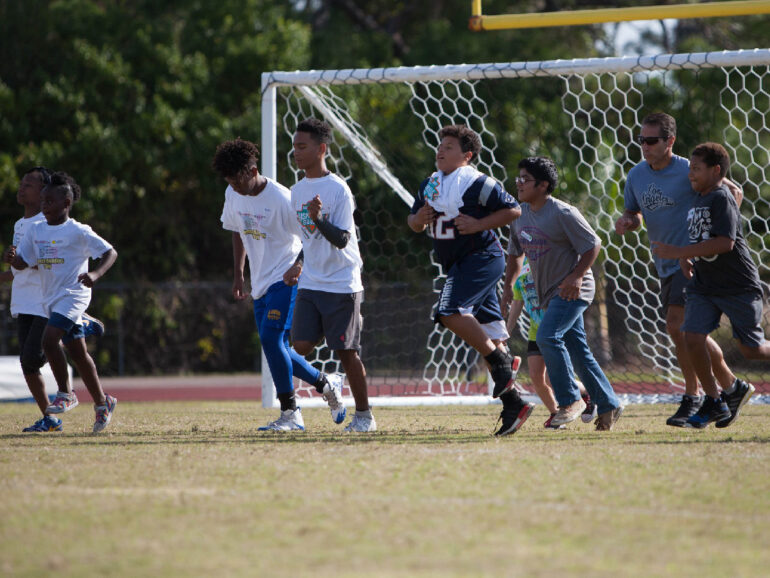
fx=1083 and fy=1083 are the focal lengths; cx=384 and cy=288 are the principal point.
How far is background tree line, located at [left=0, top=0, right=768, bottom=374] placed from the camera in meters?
19.3

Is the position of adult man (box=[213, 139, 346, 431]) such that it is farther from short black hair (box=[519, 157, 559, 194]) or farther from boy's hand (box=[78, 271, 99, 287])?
short black hair (box=[519, 157, 559, 194])

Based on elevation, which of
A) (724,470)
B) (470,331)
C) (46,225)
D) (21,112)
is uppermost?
(21,112)

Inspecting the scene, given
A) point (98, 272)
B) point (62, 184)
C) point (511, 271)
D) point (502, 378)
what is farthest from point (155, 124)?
point (502, 378)

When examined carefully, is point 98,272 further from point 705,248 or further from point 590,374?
point 705,248

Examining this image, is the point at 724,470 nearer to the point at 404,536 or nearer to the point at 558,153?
the point at 404,536

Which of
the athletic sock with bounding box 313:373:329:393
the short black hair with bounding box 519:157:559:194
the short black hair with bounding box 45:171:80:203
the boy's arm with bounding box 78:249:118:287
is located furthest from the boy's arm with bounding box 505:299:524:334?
the short black hair with bounding box 45:171:80:203

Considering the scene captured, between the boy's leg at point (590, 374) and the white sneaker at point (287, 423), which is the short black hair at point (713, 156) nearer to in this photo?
the boy's leg at point (590, 374)

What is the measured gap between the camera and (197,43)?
21.0 m

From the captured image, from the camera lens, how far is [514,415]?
7035 millimetres

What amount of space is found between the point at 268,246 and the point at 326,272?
60 cm

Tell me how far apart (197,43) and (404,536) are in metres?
18.4

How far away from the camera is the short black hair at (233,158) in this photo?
761 cm

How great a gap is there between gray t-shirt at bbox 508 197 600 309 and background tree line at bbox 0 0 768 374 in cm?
1076

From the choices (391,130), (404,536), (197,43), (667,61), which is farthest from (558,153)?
(404,536)
